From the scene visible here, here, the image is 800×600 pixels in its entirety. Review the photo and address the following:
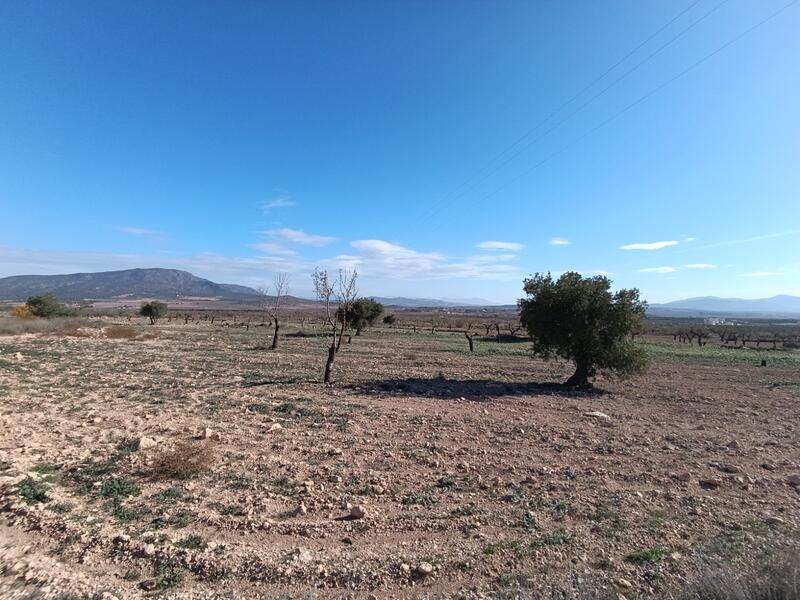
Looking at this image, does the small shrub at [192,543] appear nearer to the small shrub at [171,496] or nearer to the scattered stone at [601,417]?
the small shrub at [171,496]

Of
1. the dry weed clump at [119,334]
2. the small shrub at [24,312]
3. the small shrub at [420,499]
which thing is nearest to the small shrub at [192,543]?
the small shrub at [420,499]

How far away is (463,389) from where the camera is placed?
666 inches

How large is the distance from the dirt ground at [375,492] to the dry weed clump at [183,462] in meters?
0.04

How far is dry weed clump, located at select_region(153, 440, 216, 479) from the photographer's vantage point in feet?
23.9

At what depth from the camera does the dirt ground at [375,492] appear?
4.75m

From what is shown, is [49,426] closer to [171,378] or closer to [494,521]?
[171,378]

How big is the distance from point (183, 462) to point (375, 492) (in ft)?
11.3

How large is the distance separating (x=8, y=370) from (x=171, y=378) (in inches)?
258

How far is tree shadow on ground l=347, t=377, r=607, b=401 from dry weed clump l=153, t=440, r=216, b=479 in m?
8.09

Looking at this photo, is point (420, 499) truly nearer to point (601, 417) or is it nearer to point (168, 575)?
point (168, 575)

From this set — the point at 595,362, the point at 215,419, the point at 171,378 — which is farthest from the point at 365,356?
the point at 215,419

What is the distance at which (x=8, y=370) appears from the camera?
17.3m

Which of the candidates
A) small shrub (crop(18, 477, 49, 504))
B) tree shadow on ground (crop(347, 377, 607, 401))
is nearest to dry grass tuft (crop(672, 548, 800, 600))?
small shrub (crop(18, 477, 49, 504))

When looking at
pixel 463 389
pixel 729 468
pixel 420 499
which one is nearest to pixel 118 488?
pixel 420 499
